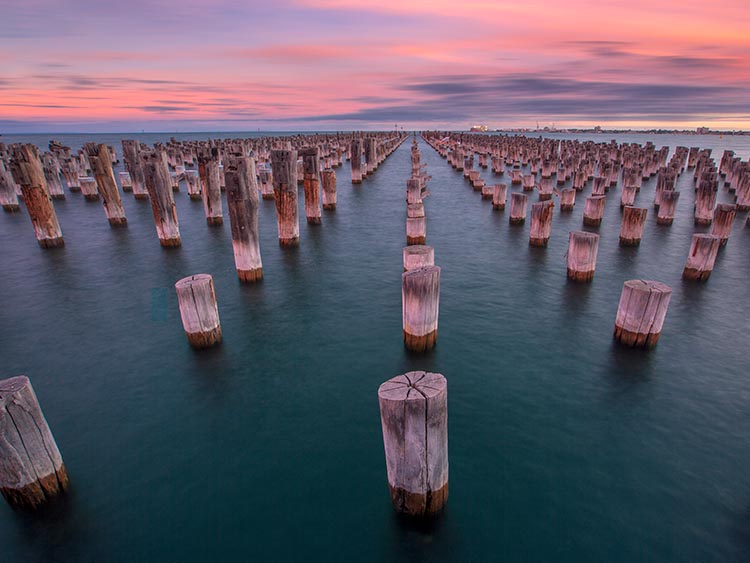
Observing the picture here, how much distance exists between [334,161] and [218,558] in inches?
1828

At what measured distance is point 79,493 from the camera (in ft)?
18.5

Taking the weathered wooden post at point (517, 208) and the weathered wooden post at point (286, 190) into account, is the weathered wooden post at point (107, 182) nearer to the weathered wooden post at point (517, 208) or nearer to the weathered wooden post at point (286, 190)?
the weathered wooden post at point (286, 190)

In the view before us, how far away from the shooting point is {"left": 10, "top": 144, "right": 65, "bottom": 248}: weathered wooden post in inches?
560

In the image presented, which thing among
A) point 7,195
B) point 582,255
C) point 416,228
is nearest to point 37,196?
point 7,195

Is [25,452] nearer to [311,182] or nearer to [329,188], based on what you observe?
[311,182]

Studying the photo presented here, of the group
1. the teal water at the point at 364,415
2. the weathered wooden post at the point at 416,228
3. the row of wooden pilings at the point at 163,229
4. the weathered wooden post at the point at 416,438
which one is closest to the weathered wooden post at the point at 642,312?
the teal water at the point at 364,415

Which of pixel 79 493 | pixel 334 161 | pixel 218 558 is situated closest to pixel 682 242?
pixel 218 558

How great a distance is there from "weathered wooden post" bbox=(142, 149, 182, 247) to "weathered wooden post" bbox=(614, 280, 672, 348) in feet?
45.4

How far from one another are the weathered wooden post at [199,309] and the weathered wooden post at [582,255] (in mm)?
9591

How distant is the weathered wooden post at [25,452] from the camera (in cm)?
471

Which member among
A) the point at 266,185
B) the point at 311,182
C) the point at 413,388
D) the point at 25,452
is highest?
the point at 311,182

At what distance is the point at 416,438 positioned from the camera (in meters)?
4.44

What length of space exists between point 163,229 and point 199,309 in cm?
933

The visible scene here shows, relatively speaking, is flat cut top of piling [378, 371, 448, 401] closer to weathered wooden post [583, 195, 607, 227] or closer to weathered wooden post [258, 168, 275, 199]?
weathered wooden post [583, 195, 607, 227]
